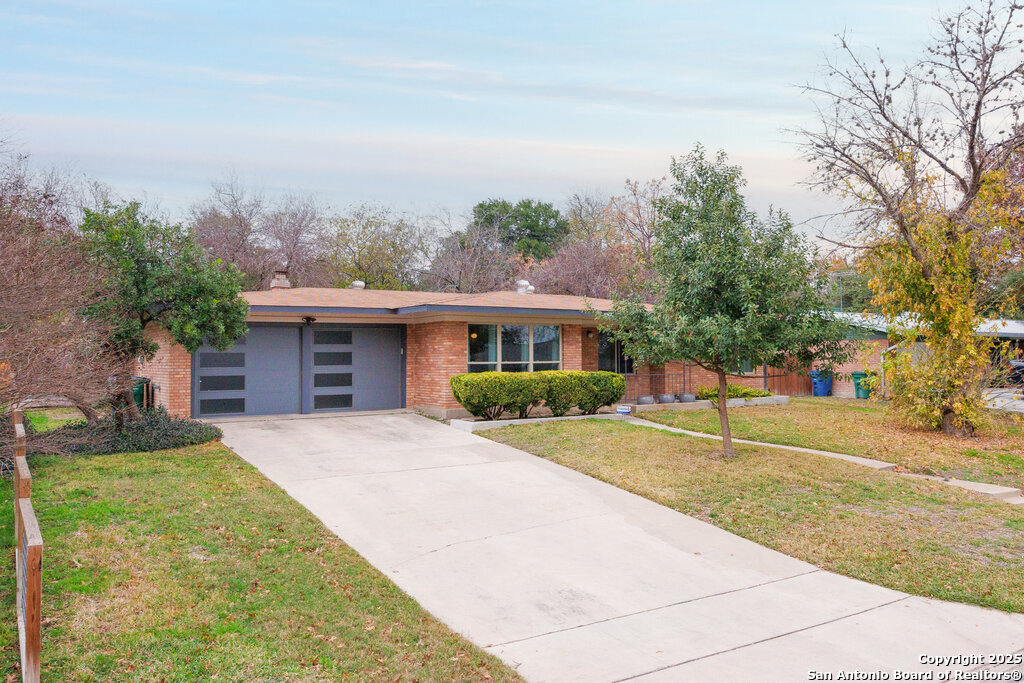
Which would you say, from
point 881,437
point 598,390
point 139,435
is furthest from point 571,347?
point 139,435

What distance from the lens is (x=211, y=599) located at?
5.41 metres

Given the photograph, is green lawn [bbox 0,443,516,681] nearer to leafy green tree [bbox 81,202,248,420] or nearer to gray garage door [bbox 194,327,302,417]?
leafy green tree [bbox 81,202,248,420]

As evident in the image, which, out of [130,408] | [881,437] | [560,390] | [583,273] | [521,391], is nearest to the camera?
[130,408]

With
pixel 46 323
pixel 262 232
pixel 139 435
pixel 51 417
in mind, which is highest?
pixel 262 232

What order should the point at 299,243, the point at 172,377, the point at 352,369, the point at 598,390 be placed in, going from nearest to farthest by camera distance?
the point at 172,377 → the point at 598,390 → the point at 352,369 → the point at 299,243

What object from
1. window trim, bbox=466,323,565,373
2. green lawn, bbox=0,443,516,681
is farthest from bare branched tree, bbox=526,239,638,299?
green lawn, bbox=0,443,516,681

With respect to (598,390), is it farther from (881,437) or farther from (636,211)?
(636,211)

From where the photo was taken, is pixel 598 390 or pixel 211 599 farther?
pixel 598 390

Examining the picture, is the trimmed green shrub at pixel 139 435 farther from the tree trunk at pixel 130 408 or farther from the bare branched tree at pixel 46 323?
the bare branched tree at pixel 46 323

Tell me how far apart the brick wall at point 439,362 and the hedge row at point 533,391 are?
0.96 meters

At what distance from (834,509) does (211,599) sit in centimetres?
687

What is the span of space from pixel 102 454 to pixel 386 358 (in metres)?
6.96

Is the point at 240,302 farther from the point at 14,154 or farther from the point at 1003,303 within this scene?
the point at 1003,303

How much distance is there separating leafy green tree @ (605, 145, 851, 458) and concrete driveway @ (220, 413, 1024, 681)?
2.67m
